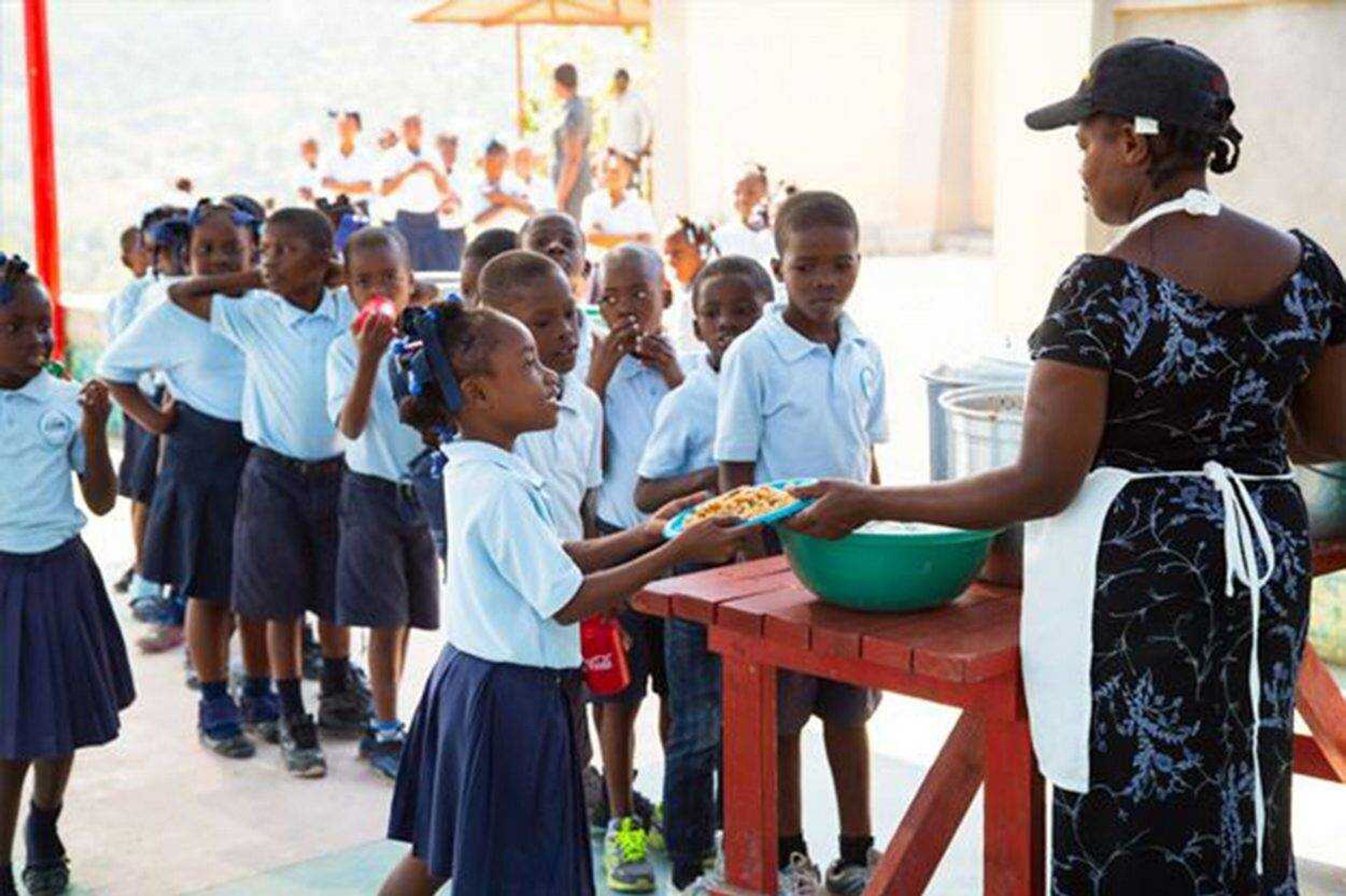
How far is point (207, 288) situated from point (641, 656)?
5.73ft

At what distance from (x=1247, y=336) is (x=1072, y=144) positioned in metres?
3.60

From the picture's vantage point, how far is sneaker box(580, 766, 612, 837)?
15.2 feet

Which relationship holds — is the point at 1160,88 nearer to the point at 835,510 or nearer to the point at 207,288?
the point at 835,510

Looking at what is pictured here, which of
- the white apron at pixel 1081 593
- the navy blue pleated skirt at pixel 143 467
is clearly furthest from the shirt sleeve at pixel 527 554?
the navy blue pleated skirt at pixel 143 467

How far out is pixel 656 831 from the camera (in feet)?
15.1

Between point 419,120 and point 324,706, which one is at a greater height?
point 419,120

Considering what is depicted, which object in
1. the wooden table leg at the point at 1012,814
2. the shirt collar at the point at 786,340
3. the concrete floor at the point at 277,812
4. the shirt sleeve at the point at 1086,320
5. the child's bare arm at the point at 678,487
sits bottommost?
the concrete floor at the point at 277,812

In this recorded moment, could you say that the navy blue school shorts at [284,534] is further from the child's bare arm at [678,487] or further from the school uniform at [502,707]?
the school uniform at [502,707]

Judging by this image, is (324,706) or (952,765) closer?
(952,765)

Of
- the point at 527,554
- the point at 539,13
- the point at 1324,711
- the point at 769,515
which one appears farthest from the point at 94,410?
the point at 539,13

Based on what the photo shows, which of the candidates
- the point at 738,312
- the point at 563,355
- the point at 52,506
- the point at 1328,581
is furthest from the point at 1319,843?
the point at 52,506

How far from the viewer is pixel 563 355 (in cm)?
388

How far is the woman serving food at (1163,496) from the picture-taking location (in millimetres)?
2748

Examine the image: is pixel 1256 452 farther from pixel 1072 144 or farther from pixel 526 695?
pixel 1072 144
